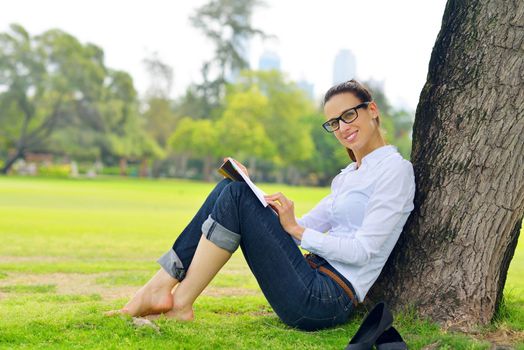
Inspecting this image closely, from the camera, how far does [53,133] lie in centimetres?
4975

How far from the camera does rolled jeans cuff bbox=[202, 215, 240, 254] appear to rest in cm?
348

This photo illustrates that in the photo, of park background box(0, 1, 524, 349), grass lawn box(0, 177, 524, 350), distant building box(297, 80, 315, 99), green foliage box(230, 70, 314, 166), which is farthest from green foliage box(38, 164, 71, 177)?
grass lawn box(0, 177, 524, 350)

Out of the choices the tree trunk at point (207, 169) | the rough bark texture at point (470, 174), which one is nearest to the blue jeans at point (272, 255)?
the rough bark texture at point (470, 174)

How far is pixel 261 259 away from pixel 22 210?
13.9 meters

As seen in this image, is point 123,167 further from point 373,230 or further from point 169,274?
point 373,230

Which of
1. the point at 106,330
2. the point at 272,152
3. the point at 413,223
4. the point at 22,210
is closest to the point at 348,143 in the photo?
the point at 413,223

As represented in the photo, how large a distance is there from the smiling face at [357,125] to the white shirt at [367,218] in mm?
86

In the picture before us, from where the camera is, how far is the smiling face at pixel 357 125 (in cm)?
376

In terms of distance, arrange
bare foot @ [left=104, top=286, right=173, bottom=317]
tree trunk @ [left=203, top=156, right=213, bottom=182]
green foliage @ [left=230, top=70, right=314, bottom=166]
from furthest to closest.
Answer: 1. tree trunk @ [left=203, top=156, right=213, bottom=182]
2. green foliage @ [left=230, top=70, right=314, bottom=166]
3. bare foot @ [left=104, top=286, right=173, bottom=317]

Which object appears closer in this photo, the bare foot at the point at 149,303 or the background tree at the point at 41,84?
the bare foot at the point at 149,303

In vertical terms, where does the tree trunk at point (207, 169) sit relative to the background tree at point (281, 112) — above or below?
below

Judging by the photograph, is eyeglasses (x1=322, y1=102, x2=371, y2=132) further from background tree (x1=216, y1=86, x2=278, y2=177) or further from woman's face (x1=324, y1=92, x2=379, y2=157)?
background tree (x1=216, y1=86, x2=278, y2=177)

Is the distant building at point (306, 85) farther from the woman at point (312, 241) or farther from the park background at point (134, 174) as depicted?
the woman at point (312, 241)

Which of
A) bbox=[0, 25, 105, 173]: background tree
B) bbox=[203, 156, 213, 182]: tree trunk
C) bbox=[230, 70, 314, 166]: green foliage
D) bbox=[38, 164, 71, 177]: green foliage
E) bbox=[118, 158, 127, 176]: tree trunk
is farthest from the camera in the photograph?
bbox=[118, 158, 127, 176]: tree trunk
